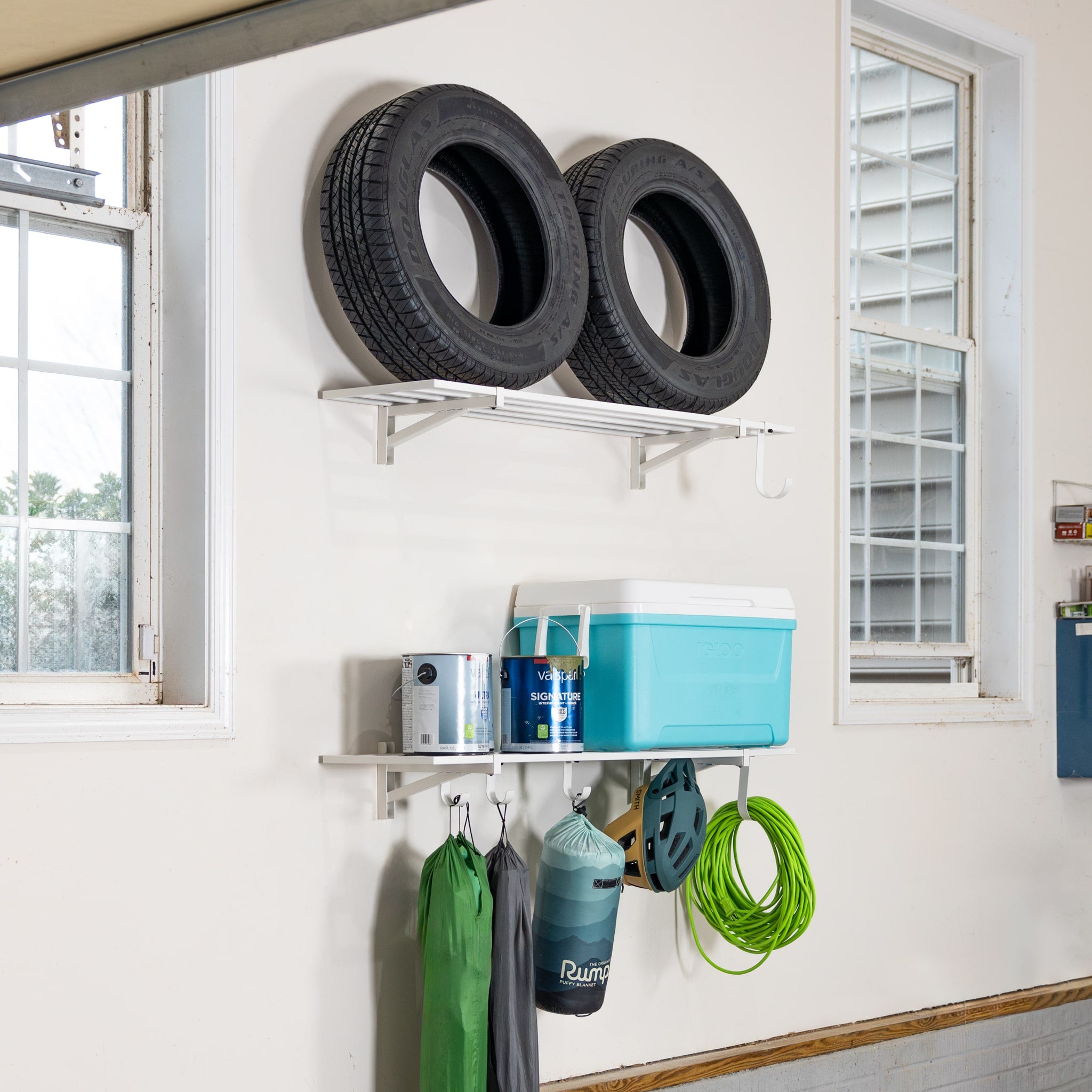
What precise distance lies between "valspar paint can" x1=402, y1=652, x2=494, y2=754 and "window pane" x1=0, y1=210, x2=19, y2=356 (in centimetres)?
97

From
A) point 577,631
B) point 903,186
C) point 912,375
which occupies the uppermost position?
point 903,186

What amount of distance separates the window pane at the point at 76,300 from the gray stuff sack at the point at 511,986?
1.31 m

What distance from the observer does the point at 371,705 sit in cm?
280

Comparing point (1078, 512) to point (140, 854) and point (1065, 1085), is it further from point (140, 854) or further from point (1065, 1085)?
point (140, 854)

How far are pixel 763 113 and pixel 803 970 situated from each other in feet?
7.72

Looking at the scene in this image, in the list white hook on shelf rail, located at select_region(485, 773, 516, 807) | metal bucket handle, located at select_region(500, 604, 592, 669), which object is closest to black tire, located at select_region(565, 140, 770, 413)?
metal bucket handle, located at select_region(500, 604, 592, 669)

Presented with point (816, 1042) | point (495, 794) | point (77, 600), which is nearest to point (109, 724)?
point (77, 600)

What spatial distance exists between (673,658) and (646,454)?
0.66 m

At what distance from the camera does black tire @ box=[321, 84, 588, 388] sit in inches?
103

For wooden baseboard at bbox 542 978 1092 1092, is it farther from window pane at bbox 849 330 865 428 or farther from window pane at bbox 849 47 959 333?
window pane at bbox 849 47 959 333

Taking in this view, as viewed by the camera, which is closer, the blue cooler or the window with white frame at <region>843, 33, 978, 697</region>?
the blue cooler

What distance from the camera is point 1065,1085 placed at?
4340mm

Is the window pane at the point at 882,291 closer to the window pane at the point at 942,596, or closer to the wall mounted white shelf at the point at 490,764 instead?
the window pane at the point at 942,596

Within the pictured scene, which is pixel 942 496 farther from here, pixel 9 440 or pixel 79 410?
pixel 9 440
